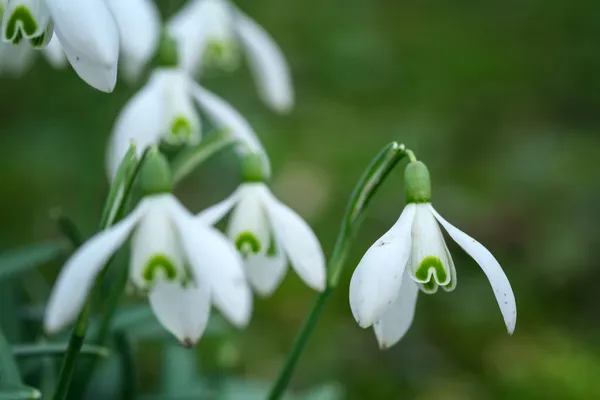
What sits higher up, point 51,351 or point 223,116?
point 223,116

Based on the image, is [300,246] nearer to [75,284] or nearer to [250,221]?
[250,221]

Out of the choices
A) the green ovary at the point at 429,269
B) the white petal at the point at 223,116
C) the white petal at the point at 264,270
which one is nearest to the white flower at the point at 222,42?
the white petal at the point at 223,116

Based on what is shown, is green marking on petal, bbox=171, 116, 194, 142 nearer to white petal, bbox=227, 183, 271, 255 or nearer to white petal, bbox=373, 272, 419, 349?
white petal, bbox=227, 183, 271, 255

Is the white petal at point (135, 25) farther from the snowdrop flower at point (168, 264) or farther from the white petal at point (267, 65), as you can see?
the white petal at point (267, 65)

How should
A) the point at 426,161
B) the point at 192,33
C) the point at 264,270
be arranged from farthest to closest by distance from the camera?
the point at 426,161
the point at 192,33
the point at 264,270

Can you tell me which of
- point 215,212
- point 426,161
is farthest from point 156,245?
point 426,161

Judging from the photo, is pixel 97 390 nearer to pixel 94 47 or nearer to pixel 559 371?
pixel 94 47

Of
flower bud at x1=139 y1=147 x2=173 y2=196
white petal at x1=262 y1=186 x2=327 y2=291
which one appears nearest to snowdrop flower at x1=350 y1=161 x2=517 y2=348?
white petal at x1=262 y1=186 x2=327 y2=291
